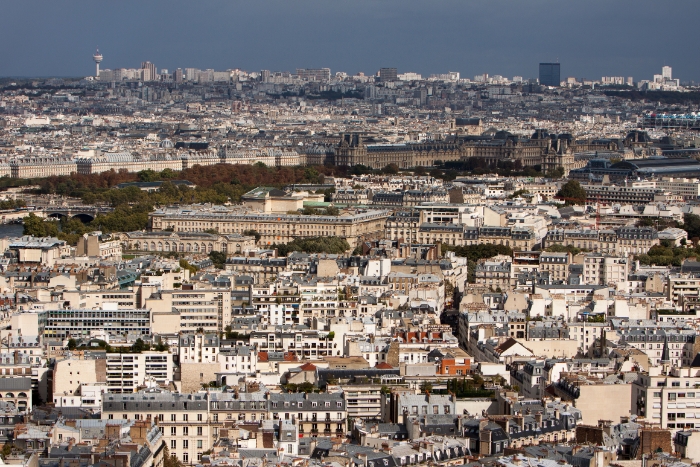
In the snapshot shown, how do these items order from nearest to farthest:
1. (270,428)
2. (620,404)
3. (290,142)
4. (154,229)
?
(270,428) → (620,404) → (154,229) → (290,142)

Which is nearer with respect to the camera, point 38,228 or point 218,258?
point 218,258

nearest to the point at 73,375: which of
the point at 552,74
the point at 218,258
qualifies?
the point at 218,258

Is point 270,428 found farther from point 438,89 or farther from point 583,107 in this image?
point 438,89

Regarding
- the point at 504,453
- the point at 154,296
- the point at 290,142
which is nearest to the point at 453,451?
the point at 504,453

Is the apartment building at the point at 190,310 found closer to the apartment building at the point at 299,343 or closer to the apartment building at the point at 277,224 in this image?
the apartment building at the point at 299,343

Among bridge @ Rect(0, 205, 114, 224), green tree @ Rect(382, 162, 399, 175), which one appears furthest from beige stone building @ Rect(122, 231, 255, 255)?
green tree @ Rect(382, 162, 399, 175)

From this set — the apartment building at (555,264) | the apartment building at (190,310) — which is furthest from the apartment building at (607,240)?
the apartment building at (190,310)

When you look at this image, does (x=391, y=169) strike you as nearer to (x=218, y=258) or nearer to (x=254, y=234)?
(x=254, y=234)

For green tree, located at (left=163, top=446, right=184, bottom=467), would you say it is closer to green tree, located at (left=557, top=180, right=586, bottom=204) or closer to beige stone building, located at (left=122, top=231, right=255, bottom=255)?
beige stone building, located at (left=122, top=231, right=255, bottom=255)
